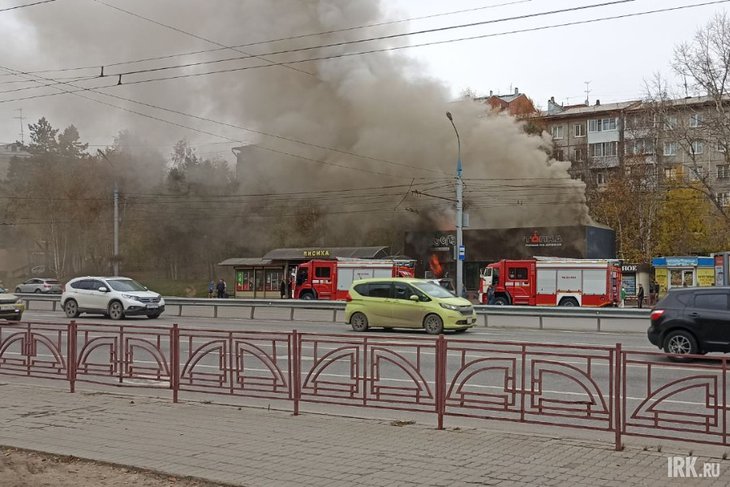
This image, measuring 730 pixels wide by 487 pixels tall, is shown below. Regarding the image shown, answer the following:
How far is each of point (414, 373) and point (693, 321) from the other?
7.61 m

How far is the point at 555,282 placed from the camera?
3309 centimetres

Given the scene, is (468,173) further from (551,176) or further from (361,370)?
(361,370)

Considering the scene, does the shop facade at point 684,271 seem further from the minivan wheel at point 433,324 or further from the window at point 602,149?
the window at point 602,149

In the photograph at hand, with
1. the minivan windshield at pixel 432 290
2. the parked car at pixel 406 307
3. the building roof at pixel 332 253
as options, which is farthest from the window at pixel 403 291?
the building roof at pixel 332 253

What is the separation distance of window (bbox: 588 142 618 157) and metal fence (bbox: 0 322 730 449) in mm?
65022

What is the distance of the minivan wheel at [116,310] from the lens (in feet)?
81.3

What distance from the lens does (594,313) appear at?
22281 millimetres

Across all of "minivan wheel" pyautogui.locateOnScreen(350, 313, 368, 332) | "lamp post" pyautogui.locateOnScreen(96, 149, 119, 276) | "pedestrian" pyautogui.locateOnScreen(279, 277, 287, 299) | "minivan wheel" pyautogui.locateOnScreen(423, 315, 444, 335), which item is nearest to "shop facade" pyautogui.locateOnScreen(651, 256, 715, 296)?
"pedestrian" pyautogui.locateOnScreen(279, 277, 287, 299)

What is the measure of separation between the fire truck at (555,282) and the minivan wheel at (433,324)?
15.0 metres

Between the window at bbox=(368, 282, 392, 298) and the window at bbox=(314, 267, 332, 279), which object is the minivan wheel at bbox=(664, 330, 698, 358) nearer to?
the window at bbox=(368, 282, 392, 298)

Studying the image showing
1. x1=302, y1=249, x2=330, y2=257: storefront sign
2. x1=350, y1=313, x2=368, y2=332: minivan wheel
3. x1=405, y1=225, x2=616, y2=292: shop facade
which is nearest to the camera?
x1=350, y1=313, x2=368, y2=332: minivan wheel

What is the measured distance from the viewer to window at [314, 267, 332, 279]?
37.8 meters

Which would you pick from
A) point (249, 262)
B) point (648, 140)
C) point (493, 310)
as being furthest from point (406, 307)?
point (648, 140)

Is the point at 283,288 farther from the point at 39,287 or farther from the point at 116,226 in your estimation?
the point at 39,287
